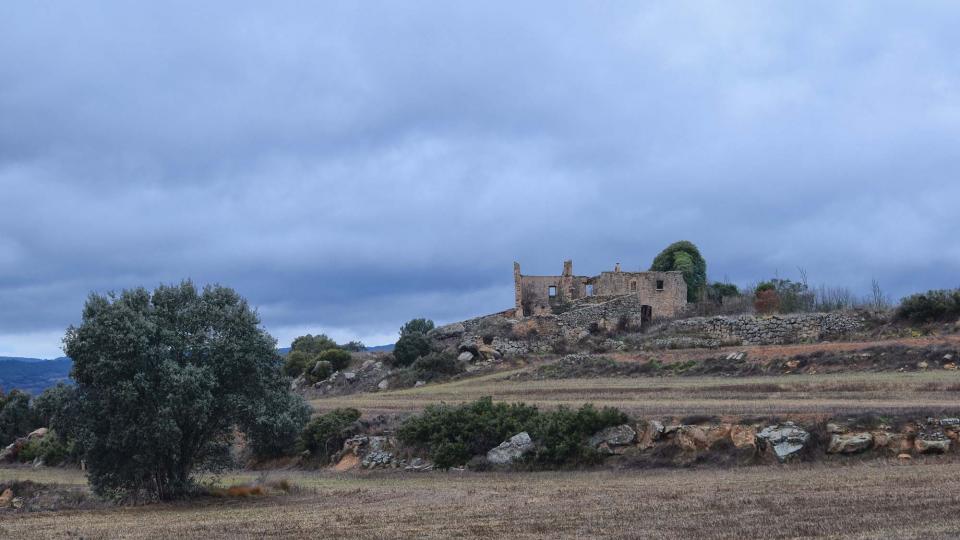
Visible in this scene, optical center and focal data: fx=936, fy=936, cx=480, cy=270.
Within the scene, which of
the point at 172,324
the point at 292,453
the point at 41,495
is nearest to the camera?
the point at 172,324

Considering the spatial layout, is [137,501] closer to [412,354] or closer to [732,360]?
[732,360]

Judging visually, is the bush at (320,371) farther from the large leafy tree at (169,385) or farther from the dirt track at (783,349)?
the large leafy tree at (169,385)

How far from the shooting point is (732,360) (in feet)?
147

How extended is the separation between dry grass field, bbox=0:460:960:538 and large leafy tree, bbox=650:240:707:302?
4818 centimetres

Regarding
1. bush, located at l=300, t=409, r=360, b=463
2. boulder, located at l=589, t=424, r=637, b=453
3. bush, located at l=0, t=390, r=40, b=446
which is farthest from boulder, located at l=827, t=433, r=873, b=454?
bush, located at l=0, t=390, r=40, b=446

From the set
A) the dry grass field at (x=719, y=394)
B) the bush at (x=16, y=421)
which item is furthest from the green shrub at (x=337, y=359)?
the bush at (x=16, y=421)

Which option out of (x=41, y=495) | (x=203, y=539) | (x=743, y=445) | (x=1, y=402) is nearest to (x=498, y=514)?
(x=203, y=539)

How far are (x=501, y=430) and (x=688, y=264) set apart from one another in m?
45.0

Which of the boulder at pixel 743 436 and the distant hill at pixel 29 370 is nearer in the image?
the boulder at pixel 743 436

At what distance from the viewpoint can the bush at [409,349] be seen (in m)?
59.5

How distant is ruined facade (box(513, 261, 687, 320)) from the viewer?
6369 centimetres

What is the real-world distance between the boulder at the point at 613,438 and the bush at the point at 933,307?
2651 cm

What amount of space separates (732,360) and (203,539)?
3228 centimetres

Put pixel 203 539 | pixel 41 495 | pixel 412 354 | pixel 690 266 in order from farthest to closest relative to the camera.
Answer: pixel 690 266
pixel 412 354
pixel 41 495
pixel 203 539
